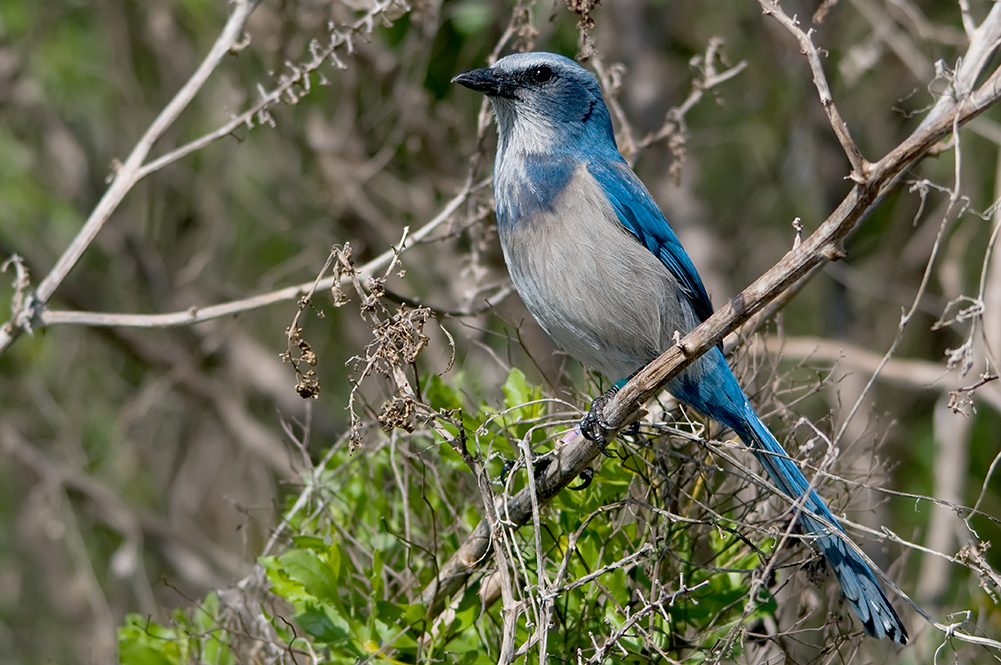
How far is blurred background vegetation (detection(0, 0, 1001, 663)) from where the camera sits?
5613 millimetres

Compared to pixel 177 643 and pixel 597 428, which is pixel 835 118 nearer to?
pixel 597 428

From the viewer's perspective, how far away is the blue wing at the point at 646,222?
384cm

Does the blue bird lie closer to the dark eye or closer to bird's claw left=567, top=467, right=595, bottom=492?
the dark eye

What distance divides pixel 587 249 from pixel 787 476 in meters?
1.05

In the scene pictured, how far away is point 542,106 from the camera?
4.07m

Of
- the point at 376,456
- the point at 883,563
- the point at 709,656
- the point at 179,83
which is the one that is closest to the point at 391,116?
the point at 179,83

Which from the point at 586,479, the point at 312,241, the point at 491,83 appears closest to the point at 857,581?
the point at 586,479

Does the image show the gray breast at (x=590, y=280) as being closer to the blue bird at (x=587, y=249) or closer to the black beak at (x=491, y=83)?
the blue bird at (x=587, y=249)

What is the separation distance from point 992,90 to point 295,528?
2.23 meters

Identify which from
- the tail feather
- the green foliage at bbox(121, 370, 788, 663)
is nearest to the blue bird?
the tail feather

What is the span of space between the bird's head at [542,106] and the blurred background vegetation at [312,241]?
2.71ft

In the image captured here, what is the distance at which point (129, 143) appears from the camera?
705 centimetres

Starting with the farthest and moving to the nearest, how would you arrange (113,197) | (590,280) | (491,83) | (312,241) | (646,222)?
(312,241), (491,83), (646,222), (590,280), (113,197)

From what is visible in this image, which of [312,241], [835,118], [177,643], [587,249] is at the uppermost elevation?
[835,118]
